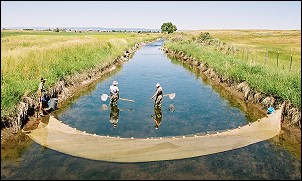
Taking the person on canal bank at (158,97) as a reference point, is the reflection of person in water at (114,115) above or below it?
below

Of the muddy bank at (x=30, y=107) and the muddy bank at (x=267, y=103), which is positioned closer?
the muddy bank at (x=30, y=107)

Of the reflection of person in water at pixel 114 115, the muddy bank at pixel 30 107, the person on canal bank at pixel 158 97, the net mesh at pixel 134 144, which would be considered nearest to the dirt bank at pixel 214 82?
the muddy bank at pixel 30 107

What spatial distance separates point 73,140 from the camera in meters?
14.2

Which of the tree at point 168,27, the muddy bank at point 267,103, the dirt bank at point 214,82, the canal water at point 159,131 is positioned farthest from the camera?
the tree at point 168,27

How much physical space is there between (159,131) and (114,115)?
4.30 meters

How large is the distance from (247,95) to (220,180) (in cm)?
1409

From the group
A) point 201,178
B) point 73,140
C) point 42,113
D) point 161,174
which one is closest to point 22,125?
point 42,113

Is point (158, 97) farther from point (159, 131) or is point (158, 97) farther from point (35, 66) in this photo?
point (35, 66)

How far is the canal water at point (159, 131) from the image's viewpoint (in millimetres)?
12742

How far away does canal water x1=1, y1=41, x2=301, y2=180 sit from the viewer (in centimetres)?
1274

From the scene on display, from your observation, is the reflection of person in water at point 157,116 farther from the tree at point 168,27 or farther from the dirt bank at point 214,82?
the tree at point 168,27

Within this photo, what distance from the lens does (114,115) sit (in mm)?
21047

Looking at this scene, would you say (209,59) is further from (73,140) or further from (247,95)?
(73,140)

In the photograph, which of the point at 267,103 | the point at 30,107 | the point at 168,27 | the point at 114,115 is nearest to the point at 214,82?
the point at 267,103
